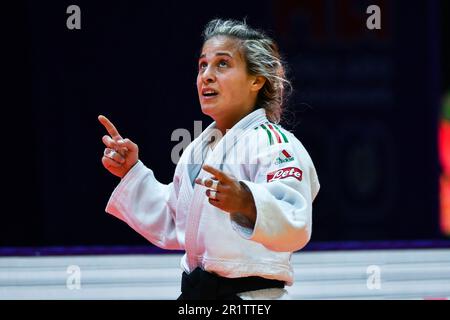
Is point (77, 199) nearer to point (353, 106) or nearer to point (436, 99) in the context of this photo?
point (353, 106)

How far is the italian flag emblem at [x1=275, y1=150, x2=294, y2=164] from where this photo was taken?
2.77 metres

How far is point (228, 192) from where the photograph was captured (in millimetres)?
2525

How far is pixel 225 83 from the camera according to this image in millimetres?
3084

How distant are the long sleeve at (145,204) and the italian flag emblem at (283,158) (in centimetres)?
59

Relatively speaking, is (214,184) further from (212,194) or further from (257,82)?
(257,82)

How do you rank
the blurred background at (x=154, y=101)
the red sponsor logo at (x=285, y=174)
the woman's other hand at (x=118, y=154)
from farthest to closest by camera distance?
1. the blurred background at (x=154, y=101)
2. the woman's other hand at (x=118, y=154)
3. the red sponsor logo at (x=285, y=174)

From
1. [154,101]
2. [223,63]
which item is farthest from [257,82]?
[154,101]

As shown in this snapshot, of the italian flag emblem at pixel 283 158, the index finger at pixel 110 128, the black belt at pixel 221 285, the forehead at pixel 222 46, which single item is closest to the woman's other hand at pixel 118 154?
the index finger at pixel 110 128

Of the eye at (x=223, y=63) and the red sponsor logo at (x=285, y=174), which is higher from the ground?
the eye at (x=223, y=63)

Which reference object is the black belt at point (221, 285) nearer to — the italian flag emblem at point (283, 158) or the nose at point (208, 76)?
the italian flag emblem at point (283, 158)

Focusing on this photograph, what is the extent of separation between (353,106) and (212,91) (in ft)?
8.49

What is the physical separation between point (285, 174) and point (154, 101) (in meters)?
2.84

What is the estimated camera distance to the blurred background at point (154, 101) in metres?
5.40

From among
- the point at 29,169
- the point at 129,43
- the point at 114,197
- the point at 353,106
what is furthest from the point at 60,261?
the point at 353,106
